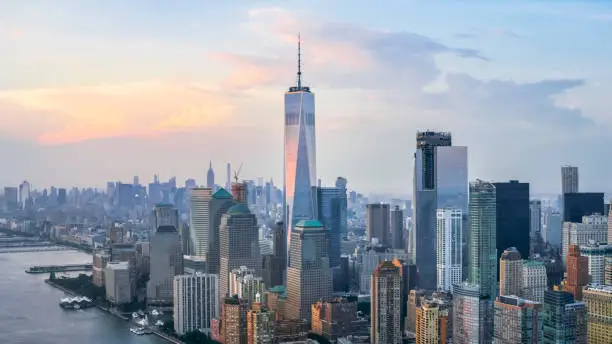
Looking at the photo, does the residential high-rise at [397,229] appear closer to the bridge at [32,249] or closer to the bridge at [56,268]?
the bridge at [56,268]

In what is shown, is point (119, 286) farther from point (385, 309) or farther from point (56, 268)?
point (385, 309)

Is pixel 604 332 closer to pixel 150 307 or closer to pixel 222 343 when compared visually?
pixel 222 343

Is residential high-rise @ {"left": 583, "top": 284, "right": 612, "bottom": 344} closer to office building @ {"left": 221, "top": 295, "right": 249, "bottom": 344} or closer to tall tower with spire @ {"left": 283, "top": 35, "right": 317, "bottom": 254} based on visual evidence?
office building @ {"left": 221, "top": 295, "right": 249, "bottom": 344}

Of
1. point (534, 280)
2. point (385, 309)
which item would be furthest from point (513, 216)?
point (385, 309)

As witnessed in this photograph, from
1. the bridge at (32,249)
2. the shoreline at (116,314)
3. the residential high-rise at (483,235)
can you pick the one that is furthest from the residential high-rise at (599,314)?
the bridge at (32,249)

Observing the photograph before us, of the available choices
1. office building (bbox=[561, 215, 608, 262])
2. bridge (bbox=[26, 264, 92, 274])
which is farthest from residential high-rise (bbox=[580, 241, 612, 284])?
bridge (bbox=[26, 264, 92, 274])

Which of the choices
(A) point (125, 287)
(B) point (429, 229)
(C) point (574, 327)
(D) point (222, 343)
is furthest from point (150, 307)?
(C) point (574, 327)
